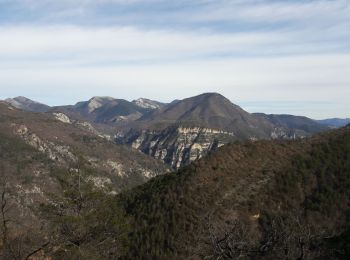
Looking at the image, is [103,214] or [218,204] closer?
[103,214]

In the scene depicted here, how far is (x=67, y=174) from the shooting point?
35812 mm

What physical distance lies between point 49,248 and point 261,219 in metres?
79.7

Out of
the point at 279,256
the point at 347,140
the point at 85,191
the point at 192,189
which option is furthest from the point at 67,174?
the point at 347,140

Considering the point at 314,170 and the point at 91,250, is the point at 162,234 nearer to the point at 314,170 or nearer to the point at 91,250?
the point at 314,170

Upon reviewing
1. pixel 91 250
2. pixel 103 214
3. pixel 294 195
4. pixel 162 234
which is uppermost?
pixel 103 214

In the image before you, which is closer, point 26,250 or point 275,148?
point 26,250

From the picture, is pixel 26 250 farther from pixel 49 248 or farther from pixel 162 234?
pixel 162 234

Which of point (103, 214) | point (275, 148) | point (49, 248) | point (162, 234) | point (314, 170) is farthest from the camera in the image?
point (275, 148)

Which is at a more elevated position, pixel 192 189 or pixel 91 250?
pixel 91 250

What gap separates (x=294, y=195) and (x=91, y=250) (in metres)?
92.5

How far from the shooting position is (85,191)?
3478cm

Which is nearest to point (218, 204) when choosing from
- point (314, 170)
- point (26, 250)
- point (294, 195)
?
point (294, 195)

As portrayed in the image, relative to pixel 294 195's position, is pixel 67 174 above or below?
above

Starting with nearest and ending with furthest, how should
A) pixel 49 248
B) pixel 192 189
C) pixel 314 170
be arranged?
pixel 49 248 < pixel 192 189 < pixel 314 170
